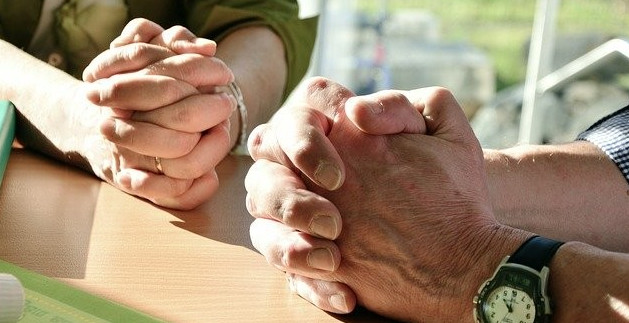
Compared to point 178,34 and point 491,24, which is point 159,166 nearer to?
point 178,34

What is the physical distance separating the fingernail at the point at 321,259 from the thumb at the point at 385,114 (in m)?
0.12

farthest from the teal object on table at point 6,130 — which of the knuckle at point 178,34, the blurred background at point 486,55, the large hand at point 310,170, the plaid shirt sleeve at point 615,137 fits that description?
the blurred background at point 486,55

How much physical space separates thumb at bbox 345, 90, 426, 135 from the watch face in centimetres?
19

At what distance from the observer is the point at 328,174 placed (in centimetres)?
76

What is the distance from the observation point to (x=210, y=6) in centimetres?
150

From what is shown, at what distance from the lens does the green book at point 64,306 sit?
67 centimetres

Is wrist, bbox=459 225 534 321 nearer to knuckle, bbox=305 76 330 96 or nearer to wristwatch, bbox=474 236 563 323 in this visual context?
wristwatch, bbox=474 236 563 323

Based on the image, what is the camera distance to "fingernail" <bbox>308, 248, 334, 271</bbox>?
29.7 inches

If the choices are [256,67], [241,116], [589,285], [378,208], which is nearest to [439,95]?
[378,208]

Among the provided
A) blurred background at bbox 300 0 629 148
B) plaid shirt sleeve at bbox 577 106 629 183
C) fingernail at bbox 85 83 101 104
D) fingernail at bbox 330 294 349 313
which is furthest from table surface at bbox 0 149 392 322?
blurred background at bbox 300 0 629 148

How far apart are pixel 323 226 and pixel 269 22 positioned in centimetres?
81

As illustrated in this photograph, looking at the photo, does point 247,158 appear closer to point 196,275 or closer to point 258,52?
point 258,52

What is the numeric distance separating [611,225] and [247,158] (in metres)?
0.50

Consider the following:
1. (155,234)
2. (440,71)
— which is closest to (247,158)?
(155,234)
